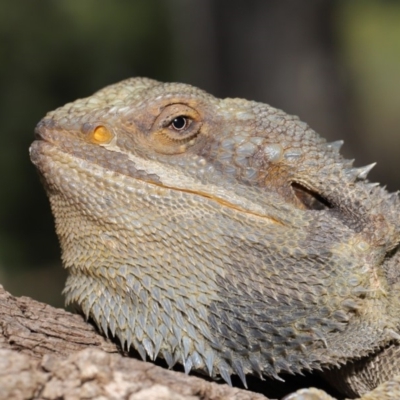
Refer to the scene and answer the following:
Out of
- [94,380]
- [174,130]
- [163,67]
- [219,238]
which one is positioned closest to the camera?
A: [94,380]

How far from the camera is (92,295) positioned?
3674mm

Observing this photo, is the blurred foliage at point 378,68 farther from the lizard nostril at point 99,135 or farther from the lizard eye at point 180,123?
the lizard nostril at point 99,135

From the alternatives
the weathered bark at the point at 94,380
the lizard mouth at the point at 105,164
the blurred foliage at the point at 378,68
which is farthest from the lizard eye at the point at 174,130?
the blurred foliage at the point at 378,68

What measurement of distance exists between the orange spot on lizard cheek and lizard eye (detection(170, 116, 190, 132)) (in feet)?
1.07

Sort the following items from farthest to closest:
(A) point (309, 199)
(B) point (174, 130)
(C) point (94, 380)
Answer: (A) point (309, 199), (B) point (174, 130), (C) point (94, 380)

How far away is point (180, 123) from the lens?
386 centimetres

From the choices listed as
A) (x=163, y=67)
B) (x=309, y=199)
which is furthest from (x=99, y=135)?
(x=163, y=67)

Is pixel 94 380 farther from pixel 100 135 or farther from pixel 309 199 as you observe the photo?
pixel 309 199

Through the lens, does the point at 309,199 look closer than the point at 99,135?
No

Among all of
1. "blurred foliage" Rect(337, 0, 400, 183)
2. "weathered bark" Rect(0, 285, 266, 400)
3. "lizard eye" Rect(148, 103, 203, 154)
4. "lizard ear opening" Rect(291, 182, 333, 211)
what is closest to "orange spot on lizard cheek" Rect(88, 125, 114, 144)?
"lizard eye" Rect(148, 103, 203, 154)

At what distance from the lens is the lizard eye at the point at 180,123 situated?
12.6ft

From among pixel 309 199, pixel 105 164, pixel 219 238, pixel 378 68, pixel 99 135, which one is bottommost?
pixel 219 238

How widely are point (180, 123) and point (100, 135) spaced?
42 centimetres

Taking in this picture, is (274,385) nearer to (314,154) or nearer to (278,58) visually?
(314,154)
